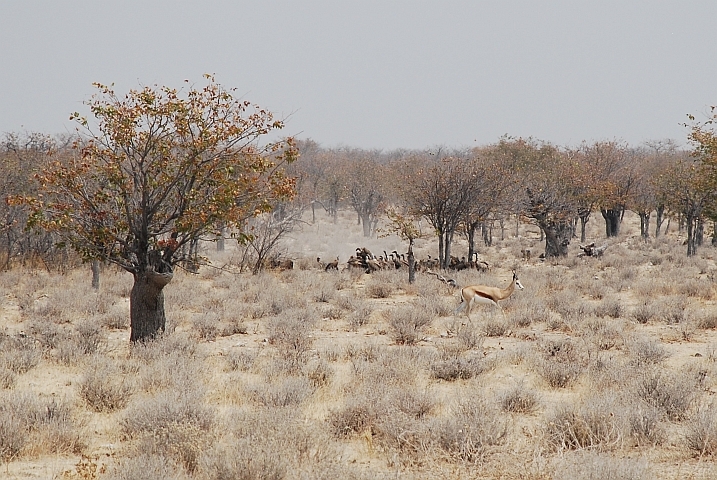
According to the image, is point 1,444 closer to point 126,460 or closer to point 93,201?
point 126,460

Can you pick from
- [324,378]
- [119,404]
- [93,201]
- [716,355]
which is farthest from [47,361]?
Result: [716,355]

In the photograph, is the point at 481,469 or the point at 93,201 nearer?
the point at 481,469

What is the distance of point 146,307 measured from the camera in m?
12.0

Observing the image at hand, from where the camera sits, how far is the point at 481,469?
20.0ft

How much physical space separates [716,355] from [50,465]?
32.4 feet

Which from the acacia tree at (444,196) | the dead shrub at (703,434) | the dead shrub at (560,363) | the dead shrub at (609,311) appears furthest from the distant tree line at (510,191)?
the dead shrub at (609,311)

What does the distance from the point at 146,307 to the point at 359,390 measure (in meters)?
5.13

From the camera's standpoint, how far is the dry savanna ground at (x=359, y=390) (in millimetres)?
6156

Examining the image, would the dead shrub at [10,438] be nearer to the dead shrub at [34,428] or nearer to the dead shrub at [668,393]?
the dead shrub at [34,428]

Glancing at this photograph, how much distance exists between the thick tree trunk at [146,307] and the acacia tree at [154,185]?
0.7 inches

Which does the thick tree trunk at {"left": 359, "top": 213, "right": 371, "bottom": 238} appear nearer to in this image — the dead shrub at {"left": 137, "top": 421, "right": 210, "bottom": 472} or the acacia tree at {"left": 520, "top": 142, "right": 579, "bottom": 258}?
the acacia tree at {"left": 520, "top": 142, "right": 579, "bottom": 258}

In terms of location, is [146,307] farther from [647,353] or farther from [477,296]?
[647,353]

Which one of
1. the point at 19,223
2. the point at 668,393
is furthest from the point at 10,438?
the point at 19,223

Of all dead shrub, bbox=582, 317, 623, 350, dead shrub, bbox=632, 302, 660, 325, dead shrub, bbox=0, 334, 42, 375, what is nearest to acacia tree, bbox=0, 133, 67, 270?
dead shrub, bbox=0, 334, 42, 375
